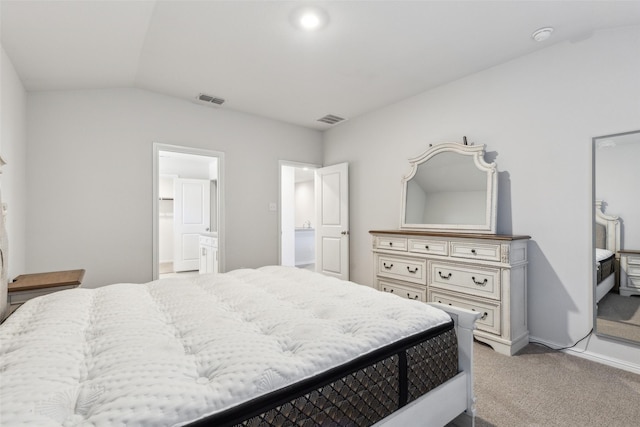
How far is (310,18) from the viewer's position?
2.21m

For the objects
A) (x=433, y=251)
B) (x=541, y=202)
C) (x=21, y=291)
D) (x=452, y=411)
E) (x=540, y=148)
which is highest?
(x=540, y=148)

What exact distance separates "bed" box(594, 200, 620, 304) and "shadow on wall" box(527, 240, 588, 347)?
0.15 meters

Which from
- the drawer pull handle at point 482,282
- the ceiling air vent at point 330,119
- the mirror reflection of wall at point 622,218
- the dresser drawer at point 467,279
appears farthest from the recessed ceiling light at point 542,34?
the ceiling air vent at point 330,119

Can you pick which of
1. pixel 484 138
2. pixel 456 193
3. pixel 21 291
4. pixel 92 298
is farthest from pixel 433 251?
pixel 21 291

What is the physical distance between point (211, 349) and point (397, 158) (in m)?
3.46

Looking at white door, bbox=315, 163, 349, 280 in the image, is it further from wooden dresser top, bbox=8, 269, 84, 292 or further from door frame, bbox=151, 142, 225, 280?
wooden dresser top, bbox=8, 269, 84, 292

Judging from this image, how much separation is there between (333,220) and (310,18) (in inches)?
119

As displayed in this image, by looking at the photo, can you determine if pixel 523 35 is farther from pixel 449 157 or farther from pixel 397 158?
pixel 397 158

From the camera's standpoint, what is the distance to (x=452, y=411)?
1404 mm

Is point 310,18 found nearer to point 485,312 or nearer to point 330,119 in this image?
point 330,119

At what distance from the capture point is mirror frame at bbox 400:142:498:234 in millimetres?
2872

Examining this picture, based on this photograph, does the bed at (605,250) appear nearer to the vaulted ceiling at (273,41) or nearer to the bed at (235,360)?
the vaulted ceiling at (273,41)

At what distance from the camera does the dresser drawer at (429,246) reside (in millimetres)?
2943

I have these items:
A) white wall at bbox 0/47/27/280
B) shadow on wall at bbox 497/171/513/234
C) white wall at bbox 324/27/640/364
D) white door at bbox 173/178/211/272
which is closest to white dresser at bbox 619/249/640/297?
white wall at bbox 324/27/640/364
